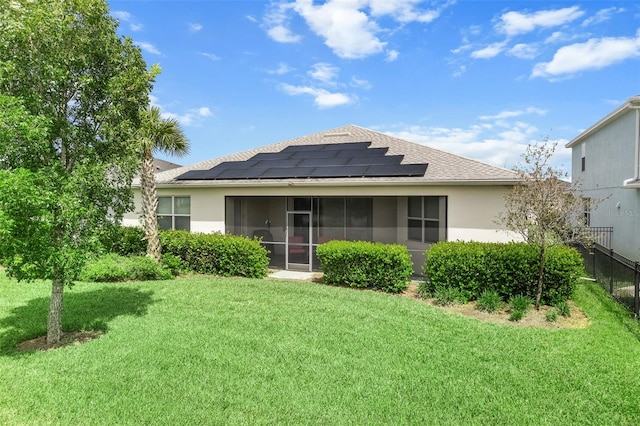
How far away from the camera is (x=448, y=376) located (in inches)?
202

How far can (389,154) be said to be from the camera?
1427 centimetres

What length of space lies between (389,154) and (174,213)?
869 cm

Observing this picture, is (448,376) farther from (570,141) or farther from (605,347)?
(570,141)

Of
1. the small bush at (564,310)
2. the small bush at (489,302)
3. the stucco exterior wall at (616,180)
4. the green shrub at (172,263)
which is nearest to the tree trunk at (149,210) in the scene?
the green shrub at (172,263)

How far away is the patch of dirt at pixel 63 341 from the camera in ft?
20.7

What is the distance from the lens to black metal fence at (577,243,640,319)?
26.8 feet

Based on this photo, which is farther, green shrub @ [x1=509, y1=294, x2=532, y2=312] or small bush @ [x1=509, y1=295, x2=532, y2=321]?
green shrub @ [x1=509, y1=294, x2=532, y2=312]

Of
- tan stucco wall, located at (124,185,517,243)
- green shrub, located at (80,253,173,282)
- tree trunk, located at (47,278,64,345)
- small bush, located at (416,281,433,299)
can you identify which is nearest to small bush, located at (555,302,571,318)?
tan stucco wall, located at (124,185,517,243)

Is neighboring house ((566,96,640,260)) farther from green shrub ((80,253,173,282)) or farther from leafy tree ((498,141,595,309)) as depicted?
green shrub ((80,253,173,282))

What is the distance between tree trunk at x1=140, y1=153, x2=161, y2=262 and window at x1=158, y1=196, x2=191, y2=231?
1700 mm

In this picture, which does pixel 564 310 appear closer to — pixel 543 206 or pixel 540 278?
pixel 540 278

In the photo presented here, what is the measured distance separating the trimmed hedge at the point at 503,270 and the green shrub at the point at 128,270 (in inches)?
322

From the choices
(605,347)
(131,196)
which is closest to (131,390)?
(131,196)

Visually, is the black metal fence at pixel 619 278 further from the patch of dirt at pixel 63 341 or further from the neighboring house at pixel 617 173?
the patch of dirt at pixel 63 341
